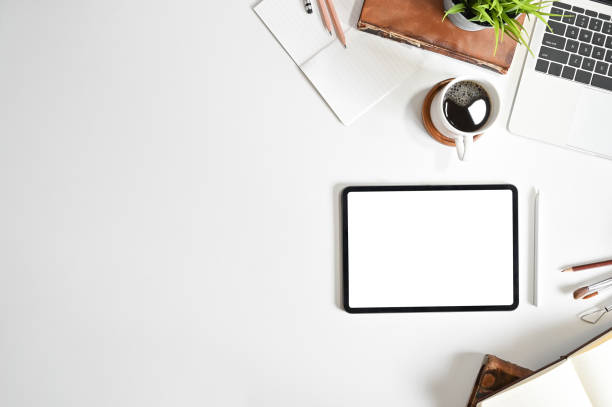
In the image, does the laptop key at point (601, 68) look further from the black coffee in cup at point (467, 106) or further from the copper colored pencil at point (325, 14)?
the copper colored pencil at point (325, 14)

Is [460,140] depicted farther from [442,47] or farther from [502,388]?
[502,388]

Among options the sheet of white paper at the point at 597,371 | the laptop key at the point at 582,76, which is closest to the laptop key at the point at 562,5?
the laptop key at the point at 582,76

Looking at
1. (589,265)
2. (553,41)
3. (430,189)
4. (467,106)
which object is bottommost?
(589,265)

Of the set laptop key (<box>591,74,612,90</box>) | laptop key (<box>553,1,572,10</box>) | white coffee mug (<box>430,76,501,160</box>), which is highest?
laptop key (<box>553,1,572,10</box>)

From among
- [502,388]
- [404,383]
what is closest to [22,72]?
[404,383]

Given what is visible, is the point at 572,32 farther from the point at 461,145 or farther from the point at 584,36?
the point at 461,145

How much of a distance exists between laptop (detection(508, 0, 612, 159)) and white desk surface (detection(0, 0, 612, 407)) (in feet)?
0.11

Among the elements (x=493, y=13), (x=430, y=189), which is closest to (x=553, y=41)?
(x=493, y=13)

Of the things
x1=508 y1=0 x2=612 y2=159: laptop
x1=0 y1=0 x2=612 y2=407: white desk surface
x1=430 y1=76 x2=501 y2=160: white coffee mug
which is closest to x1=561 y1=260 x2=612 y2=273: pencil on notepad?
x1=0 y1=0 x2=612 y2=407: white desk surface

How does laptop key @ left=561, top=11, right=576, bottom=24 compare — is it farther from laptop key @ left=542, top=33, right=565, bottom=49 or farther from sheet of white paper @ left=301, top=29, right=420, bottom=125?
sheet of white paper @ left=301, top=29, right=420, bottom=125

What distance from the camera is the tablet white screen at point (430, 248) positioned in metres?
0.75

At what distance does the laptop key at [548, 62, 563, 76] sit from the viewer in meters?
0.74

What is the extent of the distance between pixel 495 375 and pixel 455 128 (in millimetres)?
407

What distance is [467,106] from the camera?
0.71 metres
